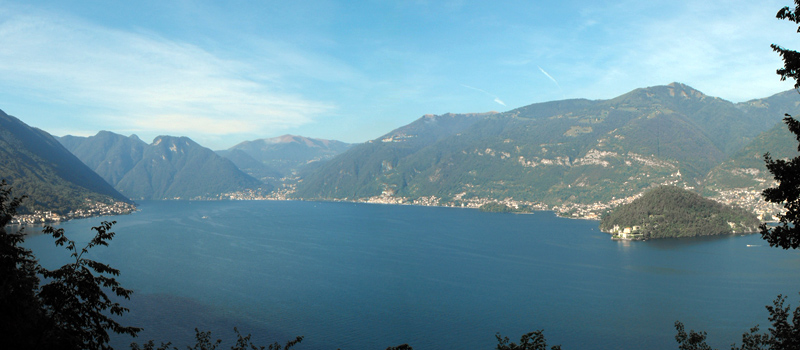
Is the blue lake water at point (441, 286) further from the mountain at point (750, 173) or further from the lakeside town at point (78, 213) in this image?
the mountain at point (750, 173)

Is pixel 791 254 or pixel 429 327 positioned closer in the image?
pixel 429 327

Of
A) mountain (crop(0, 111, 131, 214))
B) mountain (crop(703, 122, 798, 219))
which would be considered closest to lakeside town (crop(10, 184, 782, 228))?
mountain (crop(703, 122, 798, 219))

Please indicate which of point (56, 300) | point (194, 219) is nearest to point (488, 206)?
point (194, 219)

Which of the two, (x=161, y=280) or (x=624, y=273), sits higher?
(x=624, y=273)

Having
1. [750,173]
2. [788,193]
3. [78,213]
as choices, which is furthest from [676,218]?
[78,213]

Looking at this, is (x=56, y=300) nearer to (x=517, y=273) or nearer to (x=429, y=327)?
(x=429, y=327)

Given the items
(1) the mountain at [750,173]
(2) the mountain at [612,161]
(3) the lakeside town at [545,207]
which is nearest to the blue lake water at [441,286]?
(3) the lakeside town at [545,207]

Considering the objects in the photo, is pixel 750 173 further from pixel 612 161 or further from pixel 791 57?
pixel 791 57
